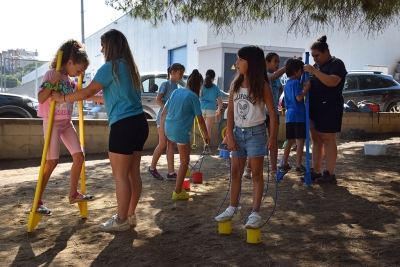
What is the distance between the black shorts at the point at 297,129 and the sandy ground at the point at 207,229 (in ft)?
1.99

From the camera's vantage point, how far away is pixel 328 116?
20.2 feet

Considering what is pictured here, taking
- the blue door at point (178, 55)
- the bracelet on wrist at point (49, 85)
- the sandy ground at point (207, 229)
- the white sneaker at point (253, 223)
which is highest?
the blue door at point (178, 55)

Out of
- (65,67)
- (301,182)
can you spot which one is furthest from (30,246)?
(301,182)

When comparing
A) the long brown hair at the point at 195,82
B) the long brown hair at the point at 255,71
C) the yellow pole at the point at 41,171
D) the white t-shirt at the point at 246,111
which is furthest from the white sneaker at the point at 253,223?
the long brown hair at the point at 195,82

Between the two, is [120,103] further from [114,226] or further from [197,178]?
[197,178]

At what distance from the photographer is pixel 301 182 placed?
6.50 m

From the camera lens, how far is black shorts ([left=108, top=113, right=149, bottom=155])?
4090 mm

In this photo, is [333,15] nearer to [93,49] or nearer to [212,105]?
[212,105]

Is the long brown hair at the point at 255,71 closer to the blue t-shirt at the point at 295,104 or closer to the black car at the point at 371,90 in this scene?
the blue t-shirt at the point at 295,104

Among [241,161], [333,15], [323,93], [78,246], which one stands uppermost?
[333,15]

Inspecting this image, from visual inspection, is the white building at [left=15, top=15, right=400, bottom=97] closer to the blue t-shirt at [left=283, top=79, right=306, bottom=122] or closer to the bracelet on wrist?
the blue t-shirt at [left=283, top=79, right=306, bottom=122]

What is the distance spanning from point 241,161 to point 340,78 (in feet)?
7.60

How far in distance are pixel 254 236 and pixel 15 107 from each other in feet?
28.1

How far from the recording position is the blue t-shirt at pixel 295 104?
20.5 feet
